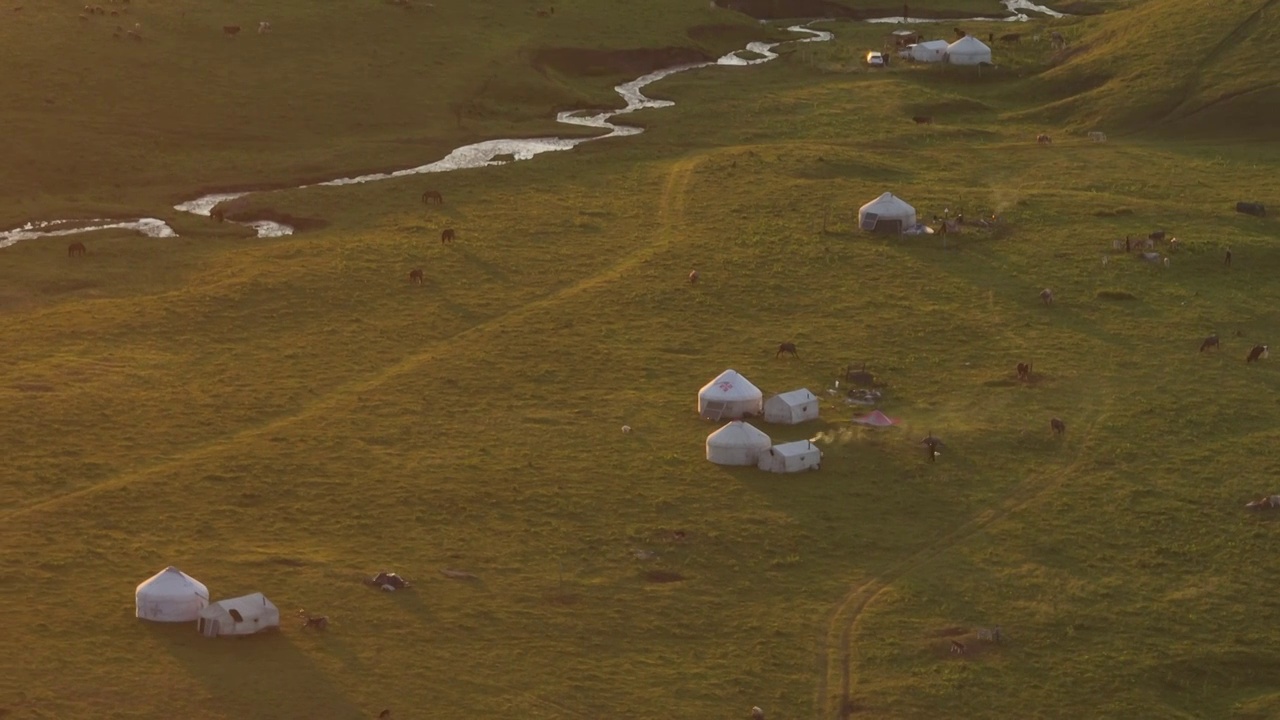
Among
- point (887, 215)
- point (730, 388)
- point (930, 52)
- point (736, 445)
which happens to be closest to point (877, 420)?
point (730, 388)

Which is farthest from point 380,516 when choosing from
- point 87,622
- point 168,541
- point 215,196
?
point 215,196

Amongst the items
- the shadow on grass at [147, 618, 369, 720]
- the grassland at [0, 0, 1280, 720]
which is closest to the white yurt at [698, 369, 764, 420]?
the grassland at [0, 0, 1280, 720]

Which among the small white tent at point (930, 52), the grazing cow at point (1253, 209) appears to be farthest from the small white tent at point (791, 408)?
the small white tent at point (930, 52)

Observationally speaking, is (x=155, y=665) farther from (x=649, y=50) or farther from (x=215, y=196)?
(x=649, y=50)

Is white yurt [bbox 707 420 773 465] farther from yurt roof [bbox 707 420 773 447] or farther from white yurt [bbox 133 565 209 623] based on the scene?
white yurt [bbox 133 565 209 623]

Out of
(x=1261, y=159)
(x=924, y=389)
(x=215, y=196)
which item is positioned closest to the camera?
(x=924, y=389)

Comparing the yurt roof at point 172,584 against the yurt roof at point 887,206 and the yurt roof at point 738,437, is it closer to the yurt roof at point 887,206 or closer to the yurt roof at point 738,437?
the yurt roof at point 738,437
